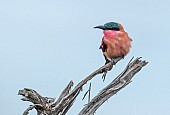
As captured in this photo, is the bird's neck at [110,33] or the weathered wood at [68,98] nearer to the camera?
the weathered wood at [68,98]

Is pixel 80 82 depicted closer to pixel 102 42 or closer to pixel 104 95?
pixel 104 95

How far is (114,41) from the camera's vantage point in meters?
1.57

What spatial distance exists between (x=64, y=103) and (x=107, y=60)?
43cm

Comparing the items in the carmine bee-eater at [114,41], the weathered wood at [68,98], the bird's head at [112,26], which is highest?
the bird's head at [112,26]

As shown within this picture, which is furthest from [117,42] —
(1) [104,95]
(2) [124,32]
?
(1) [104,95]

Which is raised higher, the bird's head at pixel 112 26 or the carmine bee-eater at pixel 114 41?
the bird's head at pixel 112 26

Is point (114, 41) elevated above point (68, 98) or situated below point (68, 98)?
above

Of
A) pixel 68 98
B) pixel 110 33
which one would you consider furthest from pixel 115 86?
pixel 110 33

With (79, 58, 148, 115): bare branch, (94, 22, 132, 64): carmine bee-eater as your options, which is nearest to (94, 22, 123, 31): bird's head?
(94, 22, 132, 64): carmine bee-eater

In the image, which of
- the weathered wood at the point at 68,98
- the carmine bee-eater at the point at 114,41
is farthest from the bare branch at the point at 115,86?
the carmine bee-eater at the point at 114,41

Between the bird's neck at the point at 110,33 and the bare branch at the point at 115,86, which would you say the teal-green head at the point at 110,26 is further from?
the bare branch at the point at 115,86

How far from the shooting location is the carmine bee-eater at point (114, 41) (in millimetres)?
1550

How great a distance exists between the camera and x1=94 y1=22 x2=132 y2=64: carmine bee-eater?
1550mm

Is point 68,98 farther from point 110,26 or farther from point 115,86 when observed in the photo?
point 110,26
